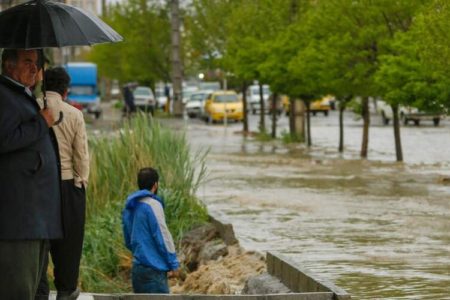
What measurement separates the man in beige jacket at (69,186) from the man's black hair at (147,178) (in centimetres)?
187

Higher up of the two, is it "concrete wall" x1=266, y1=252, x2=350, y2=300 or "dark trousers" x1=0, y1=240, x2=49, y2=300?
"dark trousers" x1=0, y1=240, x2=49, y2=300

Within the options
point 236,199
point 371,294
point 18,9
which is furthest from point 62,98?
point 236,199

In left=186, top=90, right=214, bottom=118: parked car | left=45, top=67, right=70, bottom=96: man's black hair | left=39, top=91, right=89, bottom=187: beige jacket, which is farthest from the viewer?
left=186, top=90, right=214, bottom=118: parked car

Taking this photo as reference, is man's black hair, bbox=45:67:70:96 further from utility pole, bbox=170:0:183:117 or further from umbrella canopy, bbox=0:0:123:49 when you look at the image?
utility pole, bbox=170:0:183:117

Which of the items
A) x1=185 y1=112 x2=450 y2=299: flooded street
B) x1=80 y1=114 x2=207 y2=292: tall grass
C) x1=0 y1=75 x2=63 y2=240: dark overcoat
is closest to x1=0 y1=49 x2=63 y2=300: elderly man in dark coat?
x1=0 y1=75 x2=63 y2=240: dark overcoat

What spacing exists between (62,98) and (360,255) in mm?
5573

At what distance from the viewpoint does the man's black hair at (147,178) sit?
10.8 metres

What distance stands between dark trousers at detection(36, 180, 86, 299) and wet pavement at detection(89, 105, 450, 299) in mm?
3095

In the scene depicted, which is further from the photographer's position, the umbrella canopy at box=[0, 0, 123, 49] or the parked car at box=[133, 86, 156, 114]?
the parked car at box=[133, 86, 156, 114]

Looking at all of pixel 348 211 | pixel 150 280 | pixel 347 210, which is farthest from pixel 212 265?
pixel 347 210

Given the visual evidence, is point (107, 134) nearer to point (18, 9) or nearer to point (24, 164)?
point (18, 9)

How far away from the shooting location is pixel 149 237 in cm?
1088

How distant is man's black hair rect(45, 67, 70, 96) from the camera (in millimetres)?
8969

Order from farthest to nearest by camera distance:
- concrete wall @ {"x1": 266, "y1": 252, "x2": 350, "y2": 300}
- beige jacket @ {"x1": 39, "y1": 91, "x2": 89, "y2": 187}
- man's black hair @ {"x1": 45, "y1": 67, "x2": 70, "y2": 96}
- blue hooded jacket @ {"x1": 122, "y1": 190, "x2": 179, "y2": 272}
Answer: blue hooded jacket @ {"x1": 122, "y1": 190, "x2": 179, "y2": 272} < concrete wall @ {"x1": 266, "y1": 252, "x2": 350, "y2": 300} < man's black hair @ {"x1": 45, "y1": 67, "x2": 70, "y2": 96} < beige jacket @ {"x1": 39, "y1": 91, "x2": 89, "y2": 187}
